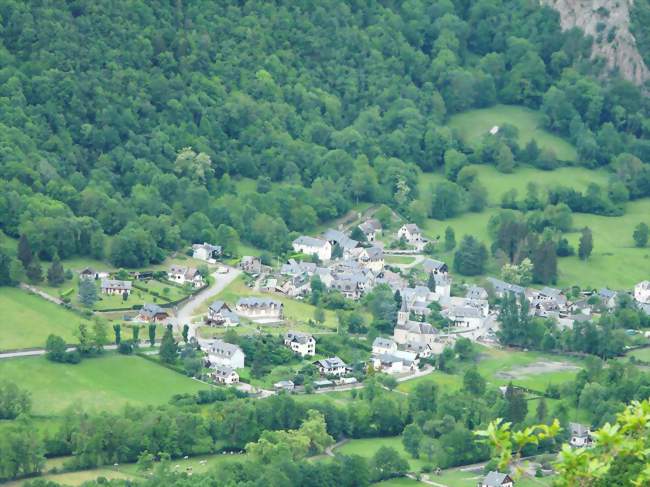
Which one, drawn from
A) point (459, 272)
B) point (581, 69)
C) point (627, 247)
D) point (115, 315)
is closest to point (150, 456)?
point (115, 315)

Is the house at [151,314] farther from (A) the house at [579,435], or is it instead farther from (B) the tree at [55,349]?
(A) the house at [579,435]

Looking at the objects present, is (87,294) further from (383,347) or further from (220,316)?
(383,347)

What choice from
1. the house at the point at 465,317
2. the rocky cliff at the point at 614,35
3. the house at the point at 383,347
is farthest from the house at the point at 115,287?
the rocky cliff at the point at 614,35

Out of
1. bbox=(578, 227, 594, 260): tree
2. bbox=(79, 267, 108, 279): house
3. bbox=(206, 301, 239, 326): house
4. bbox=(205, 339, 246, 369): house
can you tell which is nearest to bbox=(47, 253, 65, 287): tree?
bbox=(79, 267, 108, 279): house

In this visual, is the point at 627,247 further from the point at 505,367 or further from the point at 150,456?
the point at 150,456

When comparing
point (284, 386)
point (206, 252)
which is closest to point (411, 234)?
point (206, 252)

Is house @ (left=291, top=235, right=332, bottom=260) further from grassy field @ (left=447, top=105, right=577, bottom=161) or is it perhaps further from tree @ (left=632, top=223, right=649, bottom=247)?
grassy field @ (left=447, top=105, right=577, bottom=161)
